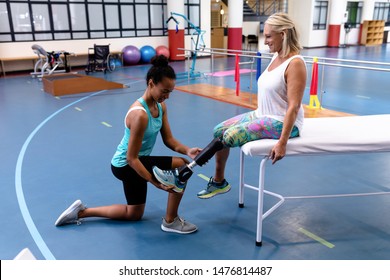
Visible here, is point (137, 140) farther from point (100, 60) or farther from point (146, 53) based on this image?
point (146, 53)

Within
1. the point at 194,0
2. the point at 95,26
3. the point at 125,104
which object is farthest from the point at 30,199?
the point at 194,0

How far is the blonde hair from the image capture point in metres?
2.11

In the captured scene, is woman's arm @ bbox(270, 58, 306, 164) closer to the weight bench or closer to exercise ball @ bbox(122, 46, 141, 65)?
the weight bench

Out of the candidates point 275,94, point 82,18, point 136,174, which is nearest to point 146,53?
point 82,18

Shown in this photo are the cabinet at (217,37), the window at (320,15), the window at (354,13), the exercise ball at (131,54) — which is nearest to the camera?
the exercise ball at (131,54)

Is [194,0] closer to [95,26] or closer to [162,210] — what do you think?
[95,26]

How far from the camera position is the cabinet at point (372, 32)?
19.0 metres

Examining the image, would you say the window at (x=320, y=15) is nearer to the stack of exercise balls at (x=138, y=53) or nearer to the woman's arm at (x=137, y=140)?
the stack of exercise balls at (x=138, y=53)

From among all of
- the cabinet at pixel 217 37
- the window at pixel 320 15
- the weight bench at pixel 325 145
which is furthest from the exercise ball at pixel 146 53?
the weight bench at pixel 325 145

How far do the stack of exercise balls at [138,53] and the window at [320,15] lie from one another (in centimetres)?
868

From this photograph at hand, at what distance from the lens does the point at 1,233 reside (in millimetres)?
2436

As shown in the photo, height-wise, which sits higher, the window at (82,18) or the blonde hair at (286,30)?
the window at (82,18)

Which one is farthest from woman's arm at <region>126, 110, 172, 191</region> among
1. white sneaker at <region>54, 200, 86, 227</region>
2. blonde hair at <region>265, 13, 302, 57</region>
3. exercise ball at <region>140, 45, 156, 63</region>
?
exercise ball at <region>140, 45, 156, 63</region>

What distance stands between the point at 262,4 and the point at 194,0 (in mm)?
5084
